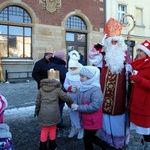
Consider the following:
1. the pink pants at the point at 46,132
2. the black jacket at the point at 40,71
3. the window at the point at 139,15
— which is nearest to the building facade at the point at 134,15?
the window at the point at 139,15

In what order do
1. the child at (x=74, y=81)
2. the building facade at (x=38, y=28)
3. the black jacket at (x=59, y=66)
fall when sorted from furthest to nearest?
the building facade at (x=38, y=28) → the black jacket at (x=59, y=66) → the child at (x=74, y=81)

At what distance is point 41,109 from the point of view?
3562mm

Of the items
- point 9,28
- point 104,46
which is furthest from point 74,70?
point 9,28

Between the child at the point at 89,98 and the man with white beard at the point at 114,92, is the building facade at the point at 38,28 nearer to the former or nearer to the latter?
the man with white beard at the point at 114,92

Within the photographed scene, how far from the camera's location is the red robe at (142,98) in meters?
3.20

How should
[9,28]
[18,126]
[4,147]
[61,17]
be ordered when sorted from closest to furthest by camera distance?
[4,147]
[18,126]
[9,28]
[61,17]

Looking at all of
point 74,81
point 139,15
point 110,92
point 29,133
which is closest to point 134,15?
point 139,15

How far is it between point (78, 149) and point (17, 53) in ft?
39.3

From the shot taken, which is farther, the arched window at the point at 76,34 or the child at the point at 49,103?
the arched window at the point at 76,34

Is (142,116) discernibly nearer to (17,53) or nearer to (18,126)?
(18,126)

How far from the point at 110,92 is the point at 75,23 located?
47.2 ft

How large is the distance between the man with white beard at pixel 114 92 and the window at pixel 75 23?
13.7 m

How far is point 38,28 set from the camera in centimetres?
1530

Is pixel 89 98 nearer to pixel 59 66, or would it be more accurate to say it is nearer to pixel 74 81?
pixel 74 81
